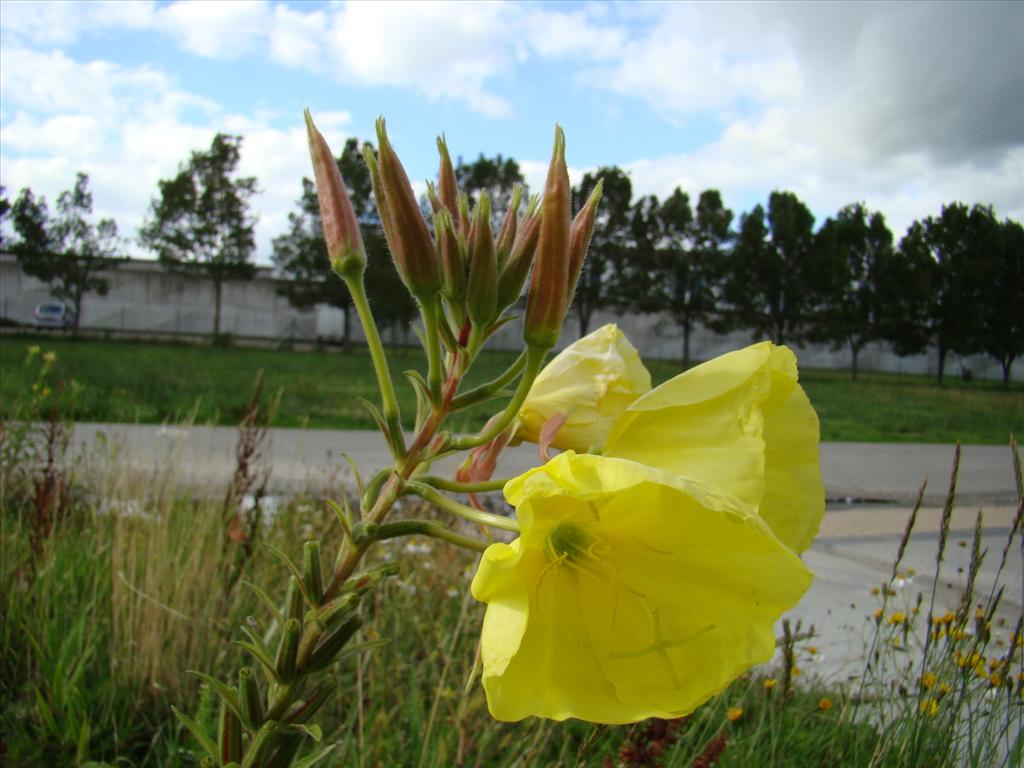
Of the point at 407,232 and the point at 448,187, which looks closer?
the point at 407,232

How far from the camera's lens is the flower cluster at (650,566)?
2.12 feet

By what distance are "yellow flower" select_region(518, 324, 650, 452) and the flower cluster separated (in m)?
0.04

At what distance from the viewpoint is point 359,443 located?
6438 millimetres

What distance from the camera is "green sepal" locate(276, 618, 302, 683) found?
769mm

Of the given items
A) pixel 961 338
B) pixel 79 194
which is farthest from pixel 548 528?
pixel 79 194

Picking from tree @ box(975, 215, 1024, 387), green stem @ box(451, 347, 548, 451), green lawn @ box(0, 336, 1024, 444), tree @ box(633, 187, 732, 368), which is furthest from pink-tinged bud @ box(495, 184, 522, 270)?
tree @ box(633, 187, 732, 368)

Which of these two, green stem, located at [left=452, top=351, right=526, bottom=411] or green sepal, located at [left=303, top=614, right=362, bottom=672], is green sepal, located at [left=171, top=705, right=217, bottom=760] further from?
green stem, located at [left=452, top=351, right=526, bottom=411]

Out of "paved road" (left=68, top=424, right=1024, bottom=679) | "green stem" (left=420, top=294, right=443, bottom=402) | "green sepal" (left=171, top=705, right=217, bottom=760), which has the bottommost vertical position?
"paved road" (left=68, top=424, right=1024, bottom=679)

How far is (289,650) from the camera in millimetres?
781

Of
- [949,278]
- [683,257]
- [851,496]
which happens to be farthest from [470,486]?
[683,257]

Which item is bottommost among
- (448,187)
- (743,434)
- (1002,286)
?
(743,434)

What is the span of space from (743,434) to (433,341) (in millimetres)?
285

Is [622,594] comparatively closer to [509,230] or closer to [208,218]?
[509,230]

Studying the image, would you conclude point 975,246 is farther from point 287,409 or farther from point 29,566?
point 287,409
